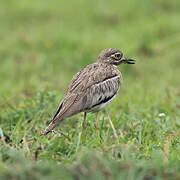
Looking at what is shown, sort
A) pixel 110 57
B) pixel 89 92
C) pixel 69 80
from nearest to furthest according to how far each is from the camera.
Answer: pixel 89 92
pixel 110 57
pixel 69 80

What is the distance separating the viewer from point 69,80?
9602 millimetres

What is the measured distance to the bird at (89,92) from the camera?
5.52m

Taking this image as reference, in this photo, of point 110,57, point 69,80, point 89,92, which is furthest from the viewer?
point 69,80

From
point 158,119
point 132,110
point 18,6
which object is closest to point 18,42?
point 18,6

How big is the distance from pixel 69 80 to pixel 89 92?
3.93 meters

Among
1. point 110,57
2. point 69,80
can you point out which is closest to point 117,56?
point 110,57

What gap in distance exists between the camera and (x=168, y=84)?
9328 mm

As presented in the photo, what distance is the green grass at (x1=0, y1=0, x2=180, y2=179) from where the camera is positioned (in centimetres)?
432

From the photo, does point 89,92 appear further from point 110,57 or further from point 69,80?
point 69,80

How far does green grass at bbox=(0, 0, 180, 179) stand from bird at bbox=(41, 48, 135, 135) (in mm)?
197

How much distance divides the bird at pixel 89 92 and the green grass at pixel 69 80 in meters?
0.20

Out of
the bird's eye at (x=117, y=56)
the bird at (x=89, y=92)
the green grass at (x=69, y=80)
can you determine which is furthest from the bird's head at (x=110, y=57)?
the green grass at (x=69, y=80)

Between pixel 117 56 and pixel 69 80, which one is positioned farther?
pixel 69 80

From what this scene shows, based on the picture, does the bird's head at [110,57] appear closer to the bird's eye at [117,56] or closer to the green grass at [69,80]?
the bird's eye at [117,56]
